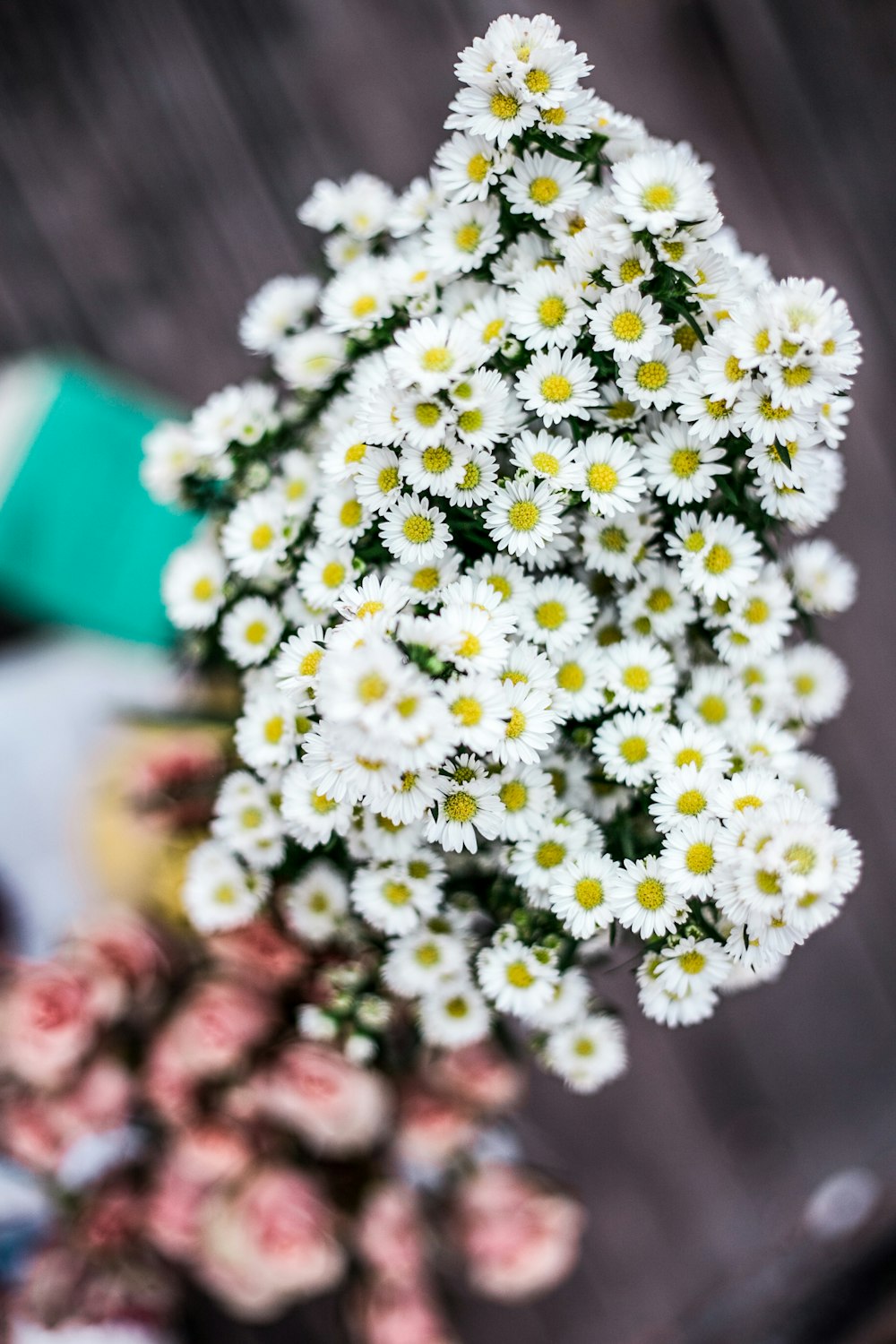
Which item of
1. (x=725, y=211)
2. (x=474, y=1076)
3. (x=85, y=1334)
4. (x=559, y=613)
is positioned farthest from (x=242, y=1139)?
→ (x=725, y=211)

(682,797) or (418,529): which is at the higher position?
(418,529)

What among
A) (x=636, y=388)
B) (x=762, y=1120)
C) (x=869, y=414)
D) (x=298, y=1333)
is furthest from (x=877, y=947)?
(x=636, y=388)

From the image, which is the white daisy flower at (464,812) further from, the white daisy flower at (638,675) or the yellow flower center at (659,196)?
the yellow flower center at (659,196)

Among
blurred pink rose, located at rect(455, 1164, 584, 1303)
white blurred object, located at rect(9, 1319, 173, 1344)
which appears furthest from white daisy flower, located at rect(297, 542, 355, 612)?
white blurred object, located at rect(9, 1319, 173, 1344)

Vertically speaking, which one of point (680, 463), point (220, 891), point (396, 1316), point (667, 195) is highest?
point (667, 195)

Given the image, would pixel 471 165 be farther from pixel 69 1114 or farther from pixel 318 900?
pixel 69 1114

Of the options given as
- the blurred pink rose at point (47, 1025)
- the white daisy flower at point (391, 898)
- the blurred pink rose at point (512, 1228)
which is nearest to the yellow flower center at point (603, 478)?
the white daisy flower at point (391, 898)

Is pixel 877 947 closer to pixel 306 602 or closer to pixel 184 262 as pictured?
pixel 306 602

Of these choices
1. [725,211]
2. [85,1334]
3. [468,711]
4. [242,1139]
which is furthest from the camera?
[725,211]
